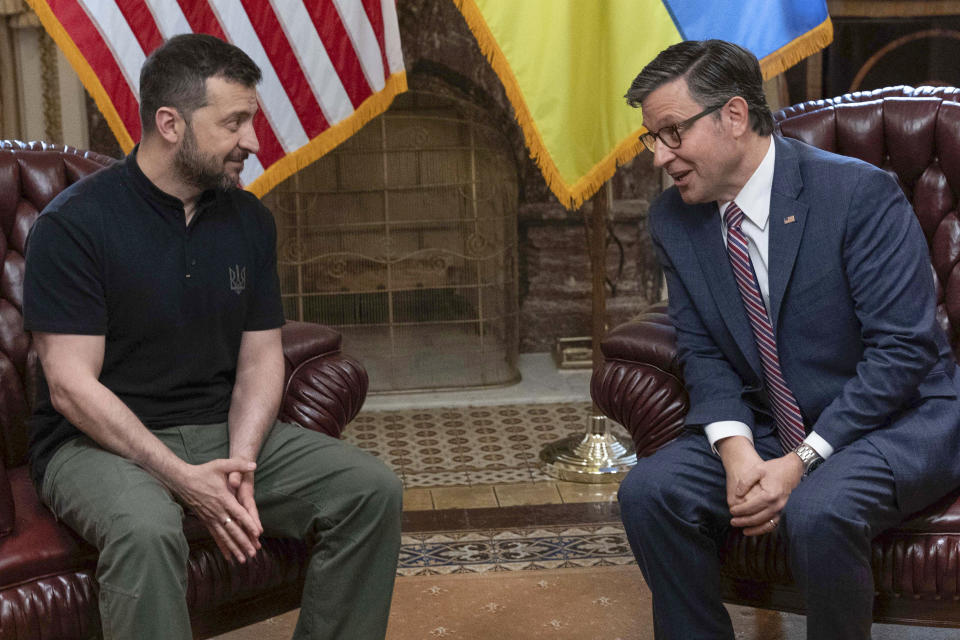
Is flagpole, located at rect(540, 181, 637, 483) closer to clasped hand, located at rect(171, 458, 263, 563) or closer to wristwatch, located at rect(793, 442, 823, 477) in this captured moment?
wristwatch, located at rect(793, 442, 823, 477)

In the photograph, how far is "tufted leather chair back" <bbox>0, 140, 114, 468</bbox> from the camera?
89.6 inches

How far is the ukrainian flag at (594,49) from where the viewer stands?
3.03m

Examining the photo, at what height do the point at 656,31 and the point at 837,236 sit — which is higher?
the point at 656,31

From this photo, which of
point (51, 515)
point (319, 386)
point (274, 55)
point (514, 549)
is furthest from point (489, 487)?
point (51, 515)

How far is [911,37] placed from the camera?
447 cm

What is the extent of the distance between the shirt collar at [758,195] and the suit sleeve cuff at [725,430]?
0.37m

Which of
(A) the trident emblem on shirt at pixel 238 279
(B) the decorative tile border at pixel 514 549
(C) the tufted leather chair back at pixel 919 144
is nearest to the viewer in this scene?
(A) the trident emblem on shirt at pixel 238 279

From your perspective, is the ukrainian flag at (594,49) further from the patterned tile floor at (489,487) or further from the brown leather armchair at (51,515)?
the brown leather armchair at (51,515)

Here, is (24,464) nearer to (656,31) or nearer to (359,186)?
(656,31)

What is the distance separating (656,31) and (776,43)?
1.05 feet

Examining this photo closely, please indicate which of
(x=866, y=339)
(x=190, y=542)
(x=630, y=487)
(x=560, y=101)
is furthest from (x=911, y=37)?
(x=190, y=542)

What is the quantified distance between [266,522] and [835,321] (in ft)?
3.56

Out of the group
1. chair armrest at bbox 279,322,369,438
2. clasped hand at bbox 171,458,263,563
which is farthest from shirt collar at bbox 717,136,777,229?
clasped hand at bbox 171,458,263,563

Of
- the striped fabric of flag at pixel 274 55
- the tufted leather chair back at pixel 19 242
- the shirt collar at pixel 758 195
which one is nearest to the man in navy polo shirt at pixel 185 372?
the tufted leather chair back at pixel 19 242
